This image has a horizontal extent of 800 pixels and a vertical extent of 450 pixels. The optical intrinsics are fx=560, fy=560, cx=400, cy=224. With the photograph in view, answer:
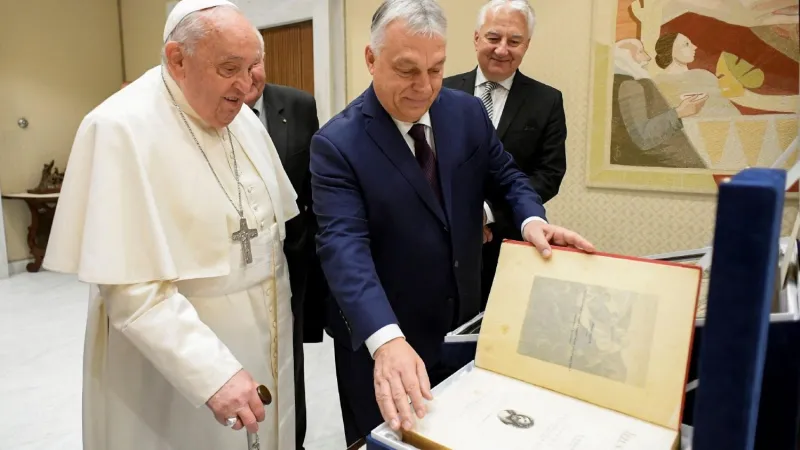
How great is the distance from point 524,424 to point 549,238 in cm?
41

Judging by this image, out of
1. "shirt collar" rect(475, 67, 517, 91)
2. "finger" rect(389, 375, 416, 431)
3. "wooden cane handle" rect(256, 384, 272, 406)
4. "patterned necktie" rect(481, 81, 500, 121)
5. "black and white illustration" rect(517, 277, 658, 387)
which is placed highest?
"shirt collar" rect(475, 67, 517, 91)

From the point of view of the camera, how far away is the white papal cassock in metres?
1.15

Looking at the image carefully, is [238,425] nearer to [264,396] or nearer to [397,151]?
[264,396]

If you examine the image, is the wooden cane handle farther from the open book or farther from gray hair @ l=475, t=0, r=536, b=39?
gray hair @ l=475, t=0, r=536, b=39

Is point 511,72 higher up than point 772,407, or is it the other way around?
point 511,72

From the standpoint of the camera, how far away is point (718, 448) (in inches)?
17.5

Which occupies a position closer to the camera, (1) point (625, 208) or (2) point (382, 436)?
(2) point (382, 436)

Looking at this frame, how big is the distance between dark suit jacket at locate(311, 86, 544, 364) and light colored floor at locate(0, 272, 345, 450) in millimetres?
1553

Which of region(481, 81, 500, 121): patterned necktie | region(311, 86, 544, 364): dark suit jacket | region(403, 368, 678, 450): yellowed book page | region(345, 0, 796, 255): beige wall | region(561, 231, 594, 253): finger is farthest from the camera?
region(345, 0, 796, 255): beige wall

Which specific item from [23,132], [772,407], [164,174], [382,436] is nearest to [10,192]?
[23,132]

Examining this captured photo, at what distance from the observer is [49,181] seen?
18.5ft

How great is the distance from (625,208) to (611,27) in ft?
3.44

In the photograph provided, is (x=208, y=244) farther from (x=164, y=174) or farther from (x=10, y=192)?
(x=10, y=192)

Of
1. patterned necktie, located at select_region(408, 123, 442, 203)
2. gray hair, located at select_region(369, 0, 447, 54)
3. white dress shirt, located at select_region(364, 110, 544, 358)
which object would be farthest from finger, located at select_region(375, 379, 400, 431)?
gray hair, located at select_region(369, 0, 447, 54)
